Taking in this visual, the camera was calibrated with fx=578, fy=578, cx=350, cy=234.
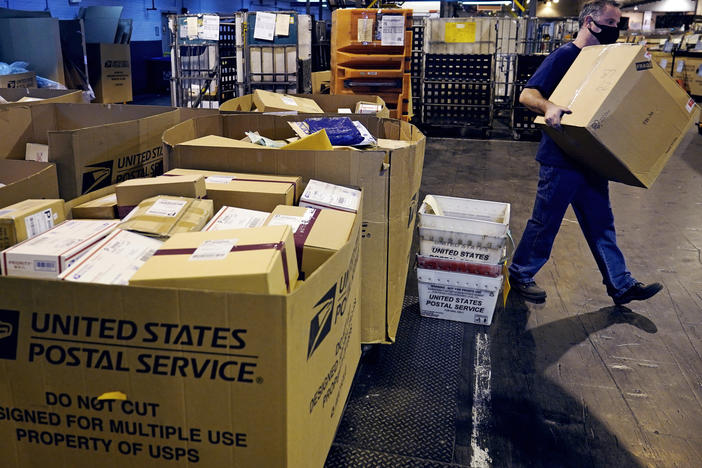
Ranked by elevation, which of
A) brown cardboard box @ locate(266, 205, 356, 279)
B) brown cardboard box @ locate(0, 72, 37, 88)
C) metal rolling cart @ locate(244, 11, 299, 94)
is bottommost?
brown cardboard box @ locate(266, 205, 356, 279)

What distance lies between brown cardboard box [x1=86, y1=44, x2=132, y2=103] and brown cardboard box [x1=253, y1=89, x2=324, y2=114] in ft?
15.4

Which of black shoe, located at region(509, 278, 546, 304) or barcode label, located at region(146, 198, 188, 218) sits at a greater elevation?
barcode label, located at region(146, 198, 188, 218)

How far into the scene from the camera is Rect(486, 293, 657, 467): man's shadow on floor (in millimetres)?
1886

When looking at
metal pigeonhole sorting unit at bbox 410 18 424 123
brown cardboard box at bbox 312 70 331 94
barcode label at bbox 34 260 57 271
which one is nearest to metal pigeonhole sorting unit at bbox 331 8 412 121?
brown cardboard box at bbox 312 70 331 94

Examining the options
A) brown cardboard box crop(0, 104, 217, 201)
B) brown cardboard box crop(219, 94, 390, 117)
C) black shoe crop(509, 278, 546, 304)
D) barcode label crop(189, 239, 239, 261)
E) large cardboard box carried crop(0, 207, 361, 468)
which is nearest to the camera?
large cardboard box carried crop(0, 207, 361, 468)

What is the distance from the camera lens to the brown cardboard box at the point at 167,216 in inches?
57.1

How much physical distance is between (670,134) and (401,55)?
3.74 meters

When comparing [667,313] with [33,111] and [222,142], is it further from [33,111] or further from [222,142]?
[33,111]

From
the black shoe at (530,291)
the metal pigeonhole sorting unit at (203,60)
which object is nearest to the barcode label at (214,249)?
the black shoe at (530,291)

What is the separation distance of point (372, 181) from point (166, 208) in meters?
0.73

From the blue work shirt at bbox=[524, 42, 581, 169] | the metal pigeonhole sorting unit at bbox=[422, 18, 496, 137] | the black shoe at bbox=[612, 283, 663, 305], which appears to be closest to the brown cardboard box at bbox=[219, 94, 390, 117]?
the blue work shirt at bbox=[524, 42, 581, 169]

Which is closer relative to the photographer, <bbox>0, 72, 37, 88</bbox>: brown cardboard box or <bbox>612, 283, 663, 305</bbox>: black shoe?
<bbox>612, 283, 663, 305</bbox>: black shoe

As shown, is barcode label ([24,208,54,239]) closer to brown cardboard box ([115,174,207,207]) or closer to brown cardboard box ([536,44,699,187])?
brown cardboard box ([115,174,207,207])

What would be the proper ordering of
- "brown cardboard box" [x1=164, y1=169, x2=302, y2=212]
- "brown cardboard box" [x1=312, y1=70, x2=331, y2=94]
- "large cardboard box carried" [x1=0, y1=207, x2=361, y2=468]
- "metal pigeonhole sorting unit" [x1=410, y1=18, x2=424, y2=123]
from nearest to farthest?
"large cardboard box carried" [x1=0, y1=207, x2=361, y2=468] < "brown cardboard box" [x1=164, y1=169, x2=302, y2=212] < "brown cardboard box" [x1=312, y1=70, x2=331, y2=94] < "metal pigeonhole sorting unit" [x1=410, y1=18, x2=424, y2=123]
